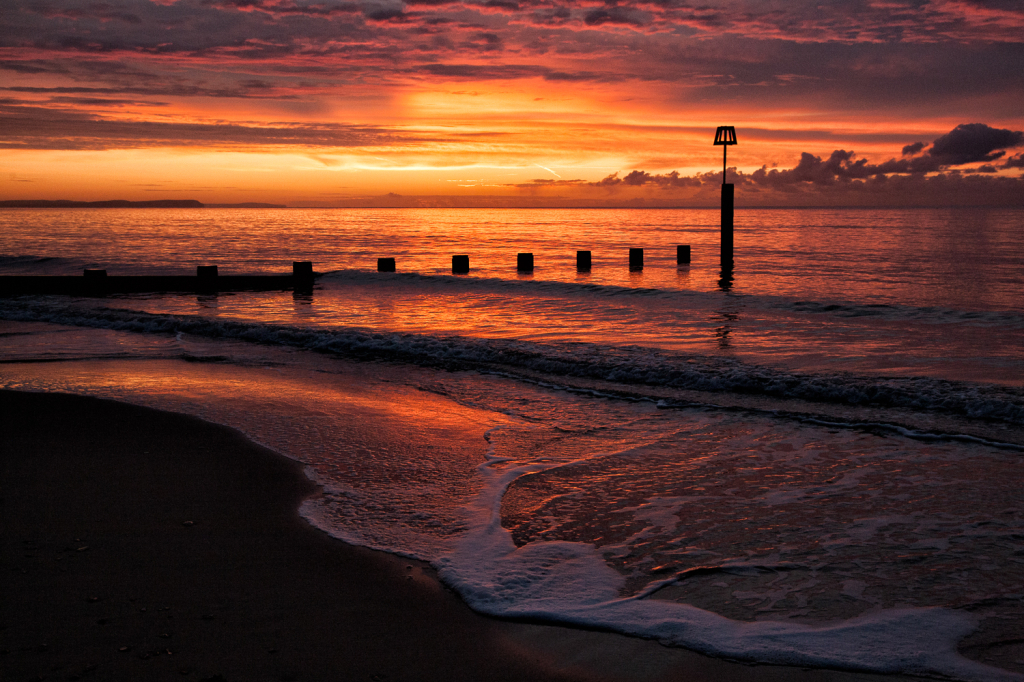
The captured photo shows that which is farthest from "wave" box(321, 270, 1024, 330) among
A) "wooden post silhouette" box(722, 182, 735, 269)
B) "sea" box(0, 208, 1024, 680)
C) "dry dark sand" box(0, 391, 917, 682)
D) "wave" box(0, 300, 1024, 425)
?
"dry dark sand" box(0, 391, 917, 682)

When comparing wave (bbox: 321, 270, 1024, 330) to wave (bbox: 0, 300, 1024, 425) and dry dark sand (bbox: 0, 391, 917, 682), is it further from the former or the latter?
dry dark sand (bbox: 0, 391, 917, 682)

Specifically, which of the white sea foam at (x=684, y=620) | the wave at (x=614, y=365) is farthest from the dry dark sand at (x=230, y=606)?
the wave at (x=614, y=365)

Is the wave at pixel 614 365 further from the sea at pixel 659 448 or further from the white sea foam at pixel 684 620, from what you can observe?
the white sea foam at pixel 684 620

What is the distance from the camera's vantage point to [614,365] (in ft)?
29.3

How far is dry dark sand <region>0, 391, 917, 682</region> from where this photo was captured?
8.82 feet

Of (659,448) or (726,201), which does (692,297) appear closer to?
(726,201)

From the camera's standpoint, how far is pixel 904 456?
18.0ft

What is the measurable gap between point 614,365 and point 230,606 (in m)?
6.43

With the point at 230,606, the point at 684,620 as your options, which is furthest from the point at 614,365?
the point at 230,606

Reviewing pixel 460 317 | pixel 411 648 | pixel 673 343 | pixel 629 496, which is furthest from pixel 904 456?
pixel 460 317

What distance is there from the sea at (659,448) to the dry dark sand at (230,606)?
0.18 metres

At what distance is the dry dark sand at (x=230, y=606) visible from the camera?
269 cm

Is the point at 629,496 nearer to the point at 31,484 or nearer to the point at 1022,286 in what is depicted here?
the point at 31,484

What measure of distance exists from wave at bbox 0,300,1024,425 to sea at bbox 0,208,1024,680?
0.15 ft
